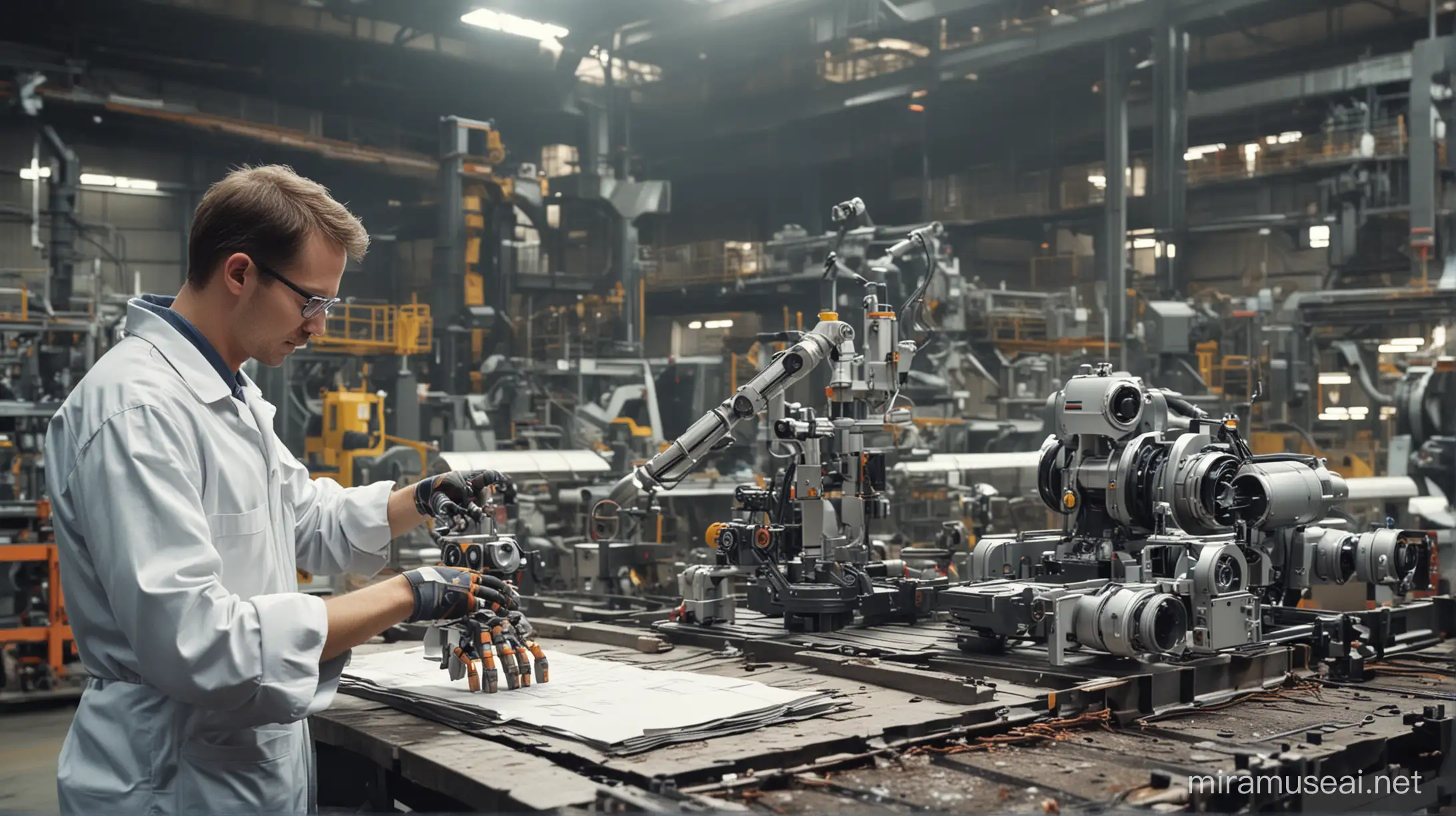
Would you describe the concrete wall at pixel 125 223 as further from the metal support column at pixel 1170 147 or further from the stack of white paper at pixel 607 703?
the stack of white paper at pixel 607 703

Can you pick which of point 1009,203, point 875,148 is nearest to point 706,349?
point 875,148

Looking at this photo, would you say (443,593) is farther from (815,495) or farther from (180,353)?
(815,495)

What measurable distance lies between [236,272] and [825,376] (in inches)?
354

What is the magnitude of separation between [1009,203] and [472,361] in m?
13.9

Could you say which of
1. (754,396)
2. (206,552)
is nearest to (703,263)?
(754,396)

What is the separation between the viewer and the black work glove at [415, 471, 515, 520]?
3529 mm

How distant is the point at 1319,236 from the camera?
2544 centimetres

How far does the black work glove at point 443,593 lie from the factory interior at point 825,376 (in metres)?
0.66

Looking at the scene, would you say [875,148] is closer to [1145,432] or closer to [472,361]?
[472,361]

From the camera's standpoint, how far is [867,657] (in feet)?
18.6

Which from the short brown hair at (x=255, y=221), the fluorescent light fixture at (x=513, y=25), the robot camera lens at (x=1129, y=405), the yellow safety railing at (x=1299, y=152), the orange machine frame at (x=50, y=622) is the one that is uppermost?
the fluorescent light fixture at (x=513, y=25)

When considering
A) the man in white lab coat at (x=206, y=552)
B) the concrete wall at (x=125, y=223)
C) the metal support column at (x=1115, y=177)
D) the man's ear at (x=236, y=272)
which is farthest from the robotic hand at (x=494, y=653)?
the concrete wall at (x=125, y=223)

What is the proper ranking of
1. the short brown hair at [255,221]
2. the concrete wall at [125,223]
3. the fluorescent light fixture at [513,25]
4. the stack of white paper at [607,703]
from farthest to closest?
the fluorescent light fixture at [513,25], the concrete wall at [125,223], the stack of white paper at [607,703], the short brown hair at [255,221]

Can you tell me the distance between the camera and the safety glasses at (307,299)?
101 inches
